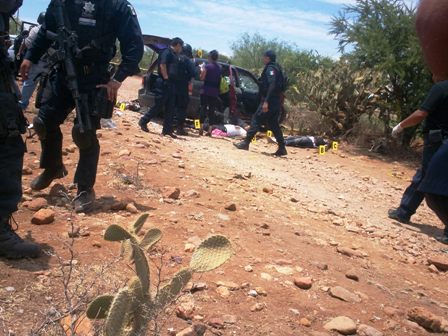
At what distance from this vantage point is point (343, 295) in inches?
110

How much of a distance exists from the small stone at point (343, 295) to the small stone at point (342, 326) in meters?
0.30

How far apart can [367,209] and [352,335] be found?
349 cm

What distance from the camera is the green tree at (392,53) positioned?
29.4ft

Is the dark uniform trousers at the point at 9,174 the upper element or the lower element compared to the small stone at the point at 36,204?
upper

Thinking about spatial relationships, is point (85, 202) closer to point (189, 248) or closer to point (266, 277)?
point (189, 248)

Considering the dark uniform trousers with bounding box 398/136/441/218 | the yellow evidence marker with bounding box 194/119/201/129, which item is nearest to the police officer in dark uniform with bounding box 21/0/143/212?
the dark uniform trousers with bounding box 398/136/441/218

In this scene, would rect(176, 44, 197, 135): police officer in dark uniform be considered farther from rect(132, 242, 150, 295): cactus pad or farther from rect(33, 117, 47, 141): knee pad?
rect(132, 242, 150, 295): cactus pad

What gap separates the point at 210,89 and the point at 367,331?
7.76 meters

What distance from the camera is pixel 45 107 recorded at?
3.68 m

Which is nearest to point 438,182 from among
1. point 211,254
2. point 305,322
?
point 305,322

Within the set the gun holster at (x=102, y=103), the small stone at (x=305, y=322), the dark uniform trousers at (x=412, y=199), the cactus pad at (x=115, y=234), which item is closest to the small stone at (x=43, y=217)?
the gun holster at (x=102, y=103)

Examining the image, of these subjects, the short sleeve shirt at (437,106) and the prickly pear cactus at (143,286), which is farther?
the short sleeve shirt at (437,106)

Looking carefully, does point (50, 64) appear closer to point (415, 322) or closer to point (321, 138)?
point (415, 322)

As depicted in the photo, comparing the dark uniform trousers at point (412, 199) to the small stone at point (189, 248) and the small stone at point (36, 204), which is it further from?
the small stone at point (36, 204)
